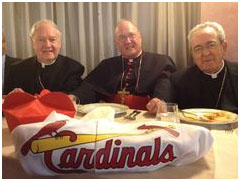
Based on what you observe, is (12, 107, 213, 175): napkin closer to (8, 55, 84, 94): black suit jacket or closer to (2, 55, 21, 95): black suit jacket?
(8, 55, 84, 94): black suit jacket

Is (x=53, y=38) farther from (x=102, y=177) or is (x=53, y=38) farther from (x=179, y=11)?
(x=102, y=177)

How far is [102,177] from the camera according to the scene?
764 mm

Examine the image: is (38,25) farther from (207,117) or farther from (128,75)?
(207,117)

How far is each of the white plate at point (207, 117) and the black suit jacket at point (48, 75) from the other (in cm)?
120

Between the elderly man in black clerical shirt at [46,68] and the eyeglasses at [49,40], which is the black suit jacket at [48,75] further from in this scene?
the eyeglasses at [49,40]

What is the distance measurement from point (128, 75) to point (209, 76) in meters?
0.63

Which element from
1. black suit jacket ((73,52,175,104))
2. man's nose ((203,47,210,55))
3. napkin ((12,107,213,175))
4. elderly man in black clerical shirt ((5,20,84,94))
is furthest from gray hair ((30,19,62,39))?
napkin ((12,107,213,175))

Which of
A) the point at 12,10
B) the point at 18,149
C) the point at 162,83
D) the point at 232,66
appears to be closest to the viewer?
the point at 18,149

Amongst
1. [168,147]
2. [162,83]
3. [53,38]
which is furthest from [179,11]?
[168,147]

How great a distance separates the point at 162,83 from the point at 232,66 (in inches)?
18.1

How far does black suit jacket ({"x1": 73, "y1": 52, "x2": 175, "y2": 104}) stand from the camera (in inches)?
88.8

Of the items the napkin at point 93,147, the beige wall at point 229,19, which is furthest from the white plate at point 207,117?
the beige wall at point 229,19

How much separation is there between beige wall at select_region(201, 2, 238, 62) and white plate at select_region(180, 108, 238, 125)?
90cm

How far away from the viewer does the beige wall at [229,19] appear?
2115 mm
